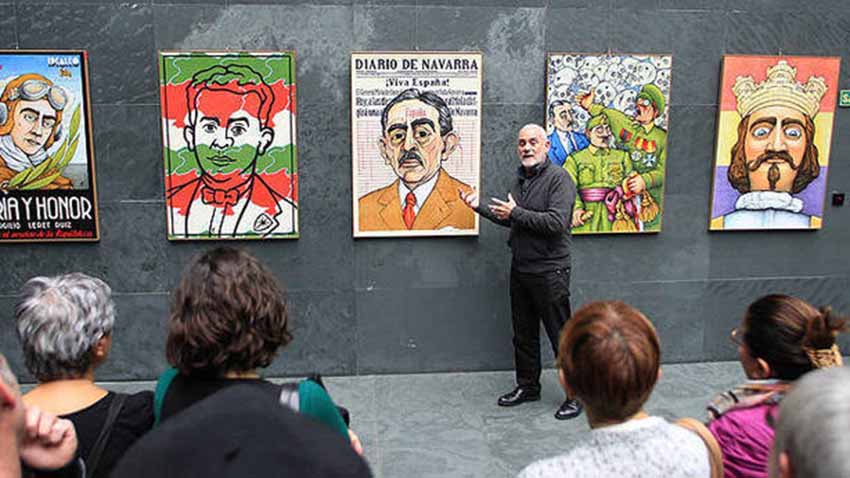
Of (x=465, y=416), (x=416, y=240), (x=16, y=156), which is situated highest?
(x=16, y=156)

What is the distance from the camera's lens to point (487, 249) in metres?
5.18

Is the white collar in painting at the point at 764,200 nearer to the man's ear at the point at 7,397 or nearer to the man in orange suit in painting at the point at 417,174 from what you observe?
the man in orange suit in painting at the point at 417,174

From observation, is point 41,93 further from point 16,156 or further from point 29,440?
point 29,440

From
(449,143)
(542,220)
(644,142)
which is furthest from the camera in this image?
(644,142)

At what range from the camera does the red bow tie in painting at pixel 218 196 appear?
4.91 m

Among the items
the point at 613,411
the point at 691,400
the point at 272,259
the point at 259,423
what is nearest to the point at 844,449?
the point at 613,411

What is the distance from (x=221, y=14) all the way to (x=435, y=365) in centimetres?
302

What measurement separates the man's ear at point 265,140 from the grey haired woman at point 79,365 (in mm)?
2898

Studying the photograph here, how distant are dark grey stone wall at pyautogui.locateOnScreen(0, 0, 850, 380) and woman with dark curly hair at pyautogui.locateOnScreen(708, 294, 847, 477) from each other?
315 cm

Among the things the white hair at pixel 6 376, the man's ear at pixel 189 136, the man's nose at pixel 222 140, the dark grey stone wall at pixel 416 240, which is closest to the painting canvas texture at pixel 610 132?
the dark grey stone wall at pixel 416 240

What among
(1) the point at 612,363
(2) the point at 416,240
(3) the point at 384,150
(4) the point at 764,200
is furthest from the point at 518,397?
(1) the point at 612,363

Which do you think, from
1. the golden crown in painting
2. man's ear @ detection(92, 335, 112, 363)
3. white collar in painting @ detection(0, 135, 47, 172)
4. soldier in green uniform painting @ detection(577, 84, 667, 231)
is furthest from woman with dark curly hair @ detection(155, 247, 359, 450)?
the golden crown in painting

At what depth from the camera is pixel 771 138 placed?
5.22 metres

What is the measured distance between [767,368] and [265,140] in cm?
375
